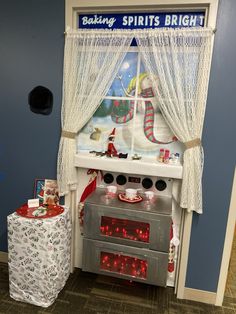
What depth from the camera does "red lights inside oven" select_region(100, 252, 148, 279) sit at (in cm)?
180

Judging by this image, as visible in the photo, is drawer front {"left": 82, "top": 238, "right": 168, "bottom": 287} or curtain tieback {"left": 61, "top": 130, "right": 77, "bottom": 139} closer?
drawer front {"left": 82, "top": 238, "right": 168, "bottom": 287}

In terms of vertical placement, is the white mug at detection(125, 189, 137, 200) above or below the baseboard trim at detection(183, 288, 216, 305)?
above

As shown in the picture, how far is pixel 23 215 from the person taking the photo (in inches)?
73.2

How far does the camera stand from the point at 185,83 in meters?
1.77

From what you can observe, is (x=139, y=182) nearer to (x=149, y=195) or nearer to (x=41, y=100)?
(x=149, y=195)

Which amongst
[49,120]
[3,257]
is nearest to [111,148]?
[49,120]

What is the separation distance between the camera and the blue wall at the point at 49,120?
1759 mm

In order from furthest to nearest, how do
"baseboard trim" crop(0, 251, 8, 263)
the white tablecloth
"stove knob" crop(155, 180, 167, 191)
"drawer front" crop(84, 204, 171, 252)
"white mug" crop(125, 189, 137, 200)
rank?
1. "baseboard trim" crop(0, 251, 8, 263)
2. "stove knob" crop(155, 180, 167, 191)
3. "white mug" crop(125, 189, 137, 200)
4. the white tablecloth
5. "drawer front" crop(84, 204, 171, 252)

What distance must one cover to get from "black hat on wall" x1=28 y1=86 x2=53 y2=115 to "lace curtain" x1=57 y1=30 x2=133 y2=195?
0.47 ft

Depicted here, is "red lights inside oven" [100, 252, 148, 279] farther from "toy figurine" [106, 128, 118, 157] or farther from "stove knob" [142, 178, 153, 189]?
"toy figurine" [106, 128, 118, 157]

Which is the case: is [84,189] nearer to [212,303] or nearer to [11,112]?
[11,112]

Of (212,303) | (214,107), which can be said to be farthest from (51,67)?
(212,303)

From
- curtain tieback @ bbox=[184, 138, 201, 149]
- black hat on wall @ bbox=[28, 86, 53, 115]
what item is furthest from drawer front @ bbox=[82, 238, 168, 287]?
black hat on wall @ bbox=[28, 86, 53, 115]

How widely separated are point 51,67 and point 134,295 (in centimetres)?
198
